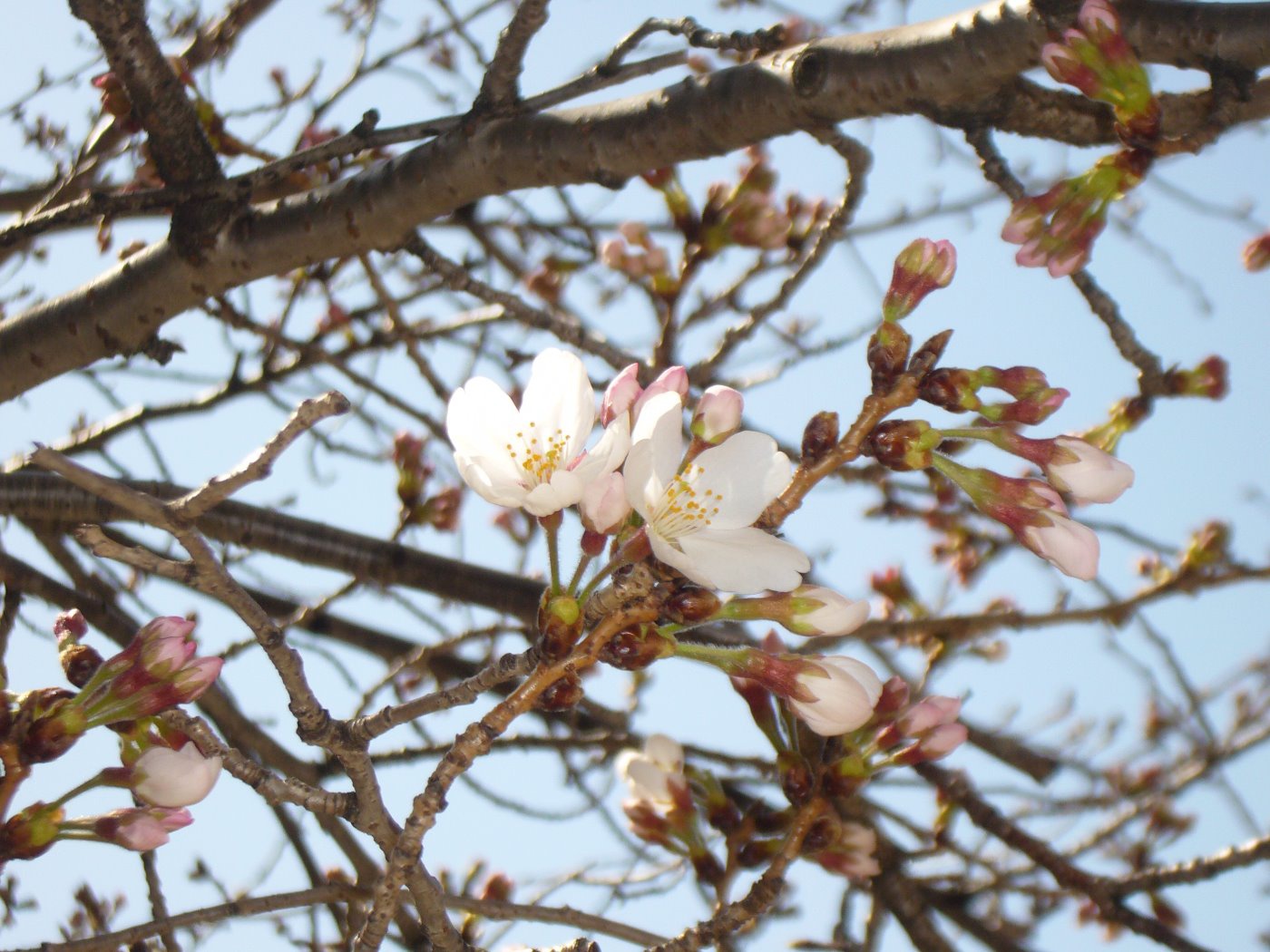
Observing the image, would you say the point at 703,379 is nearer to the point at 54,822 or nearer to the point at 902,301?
the point at 902,301

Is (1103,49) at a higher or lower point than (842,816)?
higher

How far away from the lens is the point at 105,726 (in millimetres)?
1164

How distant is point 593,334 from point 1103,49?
95 centimetres

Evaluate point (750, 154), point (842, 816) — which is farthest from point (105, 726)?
point (750, 154)

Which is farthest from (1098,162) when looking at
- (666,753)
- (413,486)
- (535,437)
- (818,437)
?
(413,486)

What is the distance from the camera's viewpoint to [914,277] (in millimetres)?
1122

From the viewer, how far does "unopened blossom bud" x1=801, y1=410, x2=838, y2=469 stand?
103 centimetres

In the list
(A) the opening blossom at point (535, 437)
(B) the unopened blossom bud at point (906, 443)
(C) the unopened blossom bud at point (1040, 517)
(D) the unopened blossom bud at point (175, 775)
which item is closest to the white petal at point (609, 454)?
(A) the opening blossom at point (535, 437)

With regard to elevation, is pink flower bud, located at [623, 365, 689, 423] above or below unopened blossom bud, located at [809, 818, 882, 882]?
above

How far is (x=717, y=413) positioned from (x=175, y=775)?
66 centimetres

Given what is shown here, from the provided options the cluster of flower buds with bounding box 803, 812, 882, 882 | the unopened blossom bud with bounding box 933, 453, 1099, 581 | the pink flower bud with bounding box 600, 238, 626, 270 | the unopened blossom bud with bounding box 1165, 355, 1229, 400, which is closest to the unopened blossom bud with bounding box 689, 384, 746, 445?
the unopened blossom bud with bounding box 933, 453, 1099, 581

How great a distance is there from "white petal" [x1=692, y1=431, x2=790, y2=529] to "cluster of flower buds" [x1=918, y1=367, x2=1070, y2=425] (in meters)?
0.16

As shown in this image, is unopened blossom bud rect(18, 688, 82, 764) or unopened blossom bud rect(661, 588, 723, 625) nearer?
unopened blossom bud rect(661, 588, 723, 625)

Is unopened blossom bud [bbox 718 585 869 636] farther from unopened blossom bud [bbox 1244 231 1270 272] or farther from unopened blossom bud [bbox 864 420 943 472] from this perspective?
unopened blossom bud [bbox 1244 231 1270 272]
